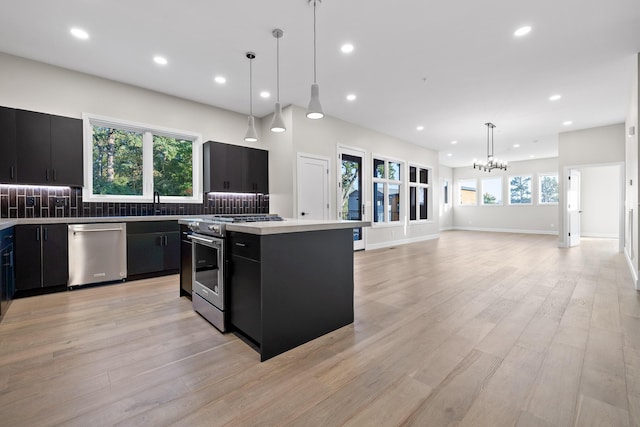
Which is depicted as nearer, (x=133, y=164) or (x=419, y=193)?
(x=133, y=164)

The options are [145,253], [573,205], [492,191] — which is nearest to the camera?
[145,253]

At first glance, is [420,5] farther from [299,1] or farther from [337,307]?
[337,307]

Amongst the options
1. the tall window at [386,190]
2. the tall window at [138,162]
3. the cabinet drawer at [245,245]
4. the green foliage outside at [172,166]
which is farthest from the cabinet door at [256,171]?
the cabinet drawer at [245,245]

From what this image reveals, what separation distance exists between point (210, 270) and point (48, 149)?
10.1 ft

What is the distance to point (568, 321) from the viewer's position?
2.50m

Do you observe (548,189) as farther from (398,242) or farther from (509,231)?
(398,242)

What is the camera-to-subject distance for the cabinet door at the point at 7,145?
335 centimetres

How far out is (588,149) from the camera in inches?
276

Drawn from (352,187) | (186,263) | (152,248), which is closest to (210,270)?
(186,263)

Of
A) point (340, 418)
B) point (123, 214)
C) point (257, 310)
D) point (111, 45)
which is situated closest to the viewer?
point (340, 418)

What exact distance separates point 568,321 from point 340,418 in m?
2.39

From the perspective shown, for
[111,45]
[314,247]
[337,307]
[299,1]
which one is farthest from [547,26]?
[111,45]

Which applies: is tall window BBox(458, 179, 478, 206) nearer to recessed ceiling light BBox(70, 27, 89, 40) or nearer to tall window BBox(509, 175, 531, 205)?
tall window BBox(509, 175, 531, 205)

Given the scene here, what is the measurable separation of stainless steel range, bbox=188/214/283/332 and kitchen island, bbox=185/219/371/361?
0.21 feet
